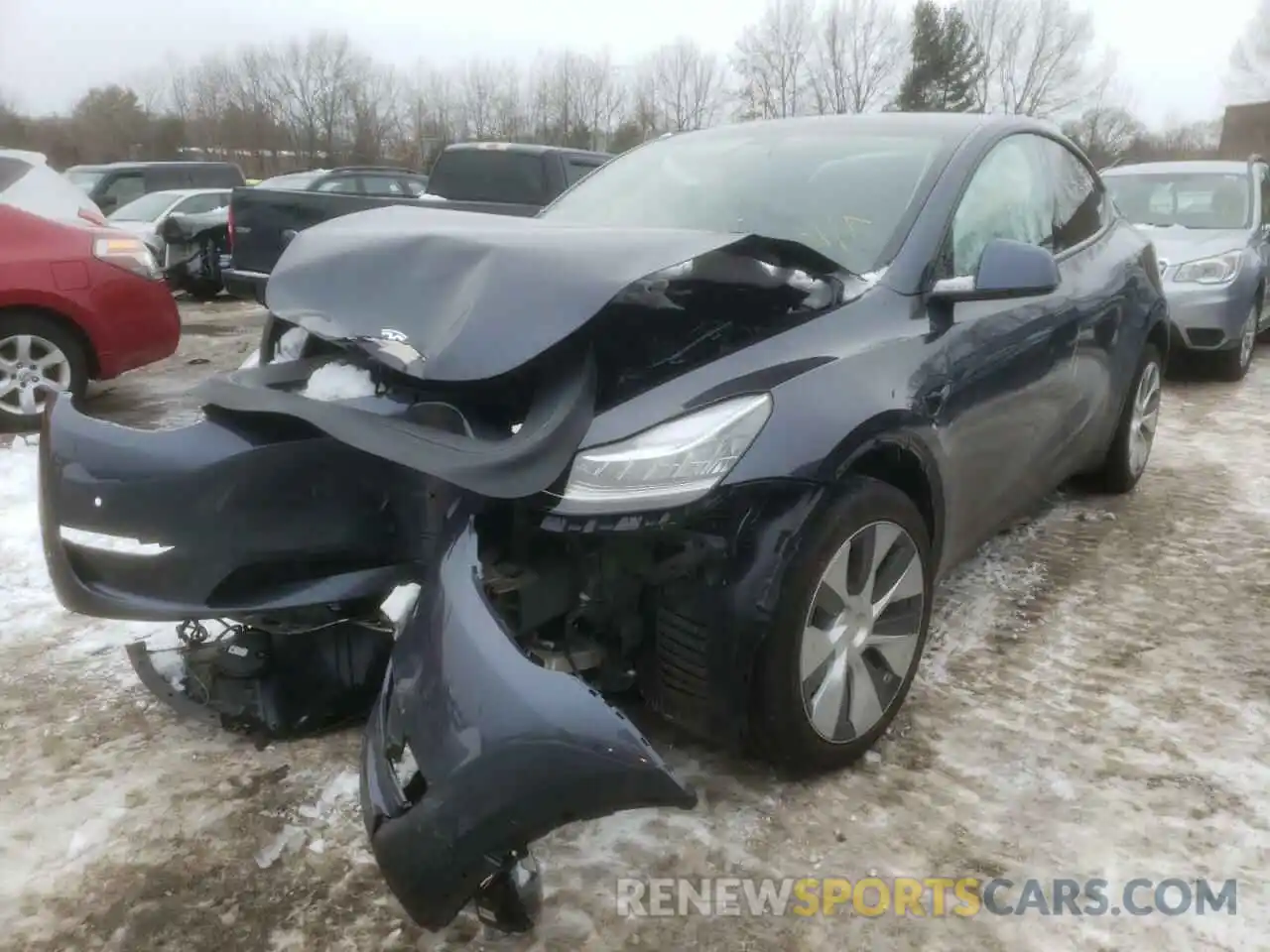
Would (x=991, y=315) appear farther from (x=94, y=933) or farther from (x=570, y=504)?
(x=94, y=933)

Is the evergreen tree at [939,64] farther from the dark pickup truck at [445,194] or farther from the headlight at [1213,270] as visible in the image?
the headlight at [1213,270]

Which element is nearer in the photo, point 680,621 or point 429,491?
point 680,621

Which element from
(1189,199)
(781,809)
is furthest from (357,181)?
(781,809)

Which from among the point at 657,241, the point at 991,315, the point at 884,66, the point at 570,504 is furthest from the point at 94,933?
the point at 884,66

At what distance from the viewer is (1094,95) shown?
51.7m

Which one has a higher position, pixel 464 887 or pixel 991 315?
pixel 991 315

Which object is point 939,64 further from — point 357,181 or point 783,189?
point 783,189

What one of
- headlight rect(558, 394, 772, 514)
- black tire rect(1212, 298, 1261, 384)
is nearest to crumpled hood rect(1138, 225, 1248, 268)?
black tire rect(1212, 298, 1261, 384)

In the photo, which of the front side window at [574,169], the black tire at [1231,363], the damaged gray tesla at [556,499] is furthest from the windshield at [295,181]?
the damaged gray tesla at [556,499]

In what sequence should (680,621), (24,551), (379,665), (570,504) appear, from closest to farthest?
(570,504) < (680,621) < (379,665) < (24,551)

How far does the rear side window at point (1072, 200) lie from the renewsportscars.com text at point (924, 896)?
233 centimetres

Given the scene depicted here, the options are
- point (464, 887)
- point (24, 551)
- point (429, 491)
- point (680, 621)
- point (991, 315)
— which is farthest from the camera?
point (24, 551)

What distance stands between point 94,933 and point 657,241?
1.87m

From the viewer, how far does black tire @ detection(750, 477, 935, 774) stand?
2.14 m
